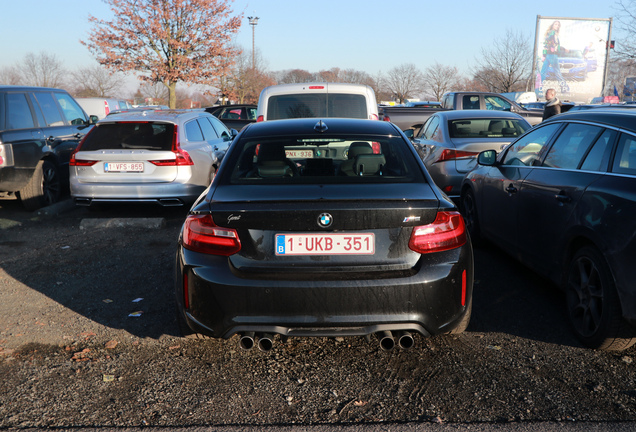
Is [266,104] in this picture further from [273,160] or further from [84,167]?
[273,160]

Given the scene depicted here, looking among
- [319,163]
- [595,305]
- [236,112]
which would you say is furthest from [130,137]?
[236,112]

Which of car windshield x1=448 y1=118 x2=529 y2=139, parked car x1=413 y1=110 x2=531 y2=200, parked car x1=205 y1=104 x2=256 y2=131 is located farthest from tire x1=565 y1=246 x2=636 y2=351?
parked car x1=205 y1=104 x2=256 y2=131

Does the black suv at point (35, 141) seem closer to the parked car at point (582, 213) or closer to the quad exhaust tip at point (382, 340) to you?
the quad exhaust tip at point (382, 340)

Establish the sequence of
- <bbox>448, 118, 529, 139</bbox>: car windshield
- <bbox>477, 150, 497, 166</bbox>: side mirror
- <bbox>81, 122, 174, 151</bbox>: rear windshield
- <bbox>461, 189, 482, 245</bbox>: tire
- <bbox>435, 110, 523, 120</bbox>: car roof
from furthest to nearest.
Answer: <bbox>435, 110, 523, 120</bbox>: car roof → <bbox>448, 118, 529, 139</bbox>: car windshield → <bbox>81, 122, 174, 151</bbox>: rear windshield → <bbox>461, 189, 482, 245</bbox>: tire → <bbox>477, 150, 497, 166</bbox>: side mirror

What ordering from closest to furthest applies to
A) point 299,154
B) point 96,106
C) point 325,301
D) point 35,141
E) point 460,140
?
point 325,301, point 299,154, point 460,140, point 35,141, point 96,106

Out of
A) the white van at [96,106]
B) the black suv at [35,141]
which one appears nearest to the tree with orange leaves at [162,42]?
the white van at [96,106]

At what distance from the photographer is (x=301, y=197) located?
3246mm

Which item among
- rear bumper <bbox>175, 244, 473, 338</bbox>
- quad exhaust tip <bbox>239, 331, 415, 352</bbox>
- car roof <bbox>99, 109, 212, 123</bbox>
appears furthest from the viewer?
car roof <bbox>99, 109, 212, 123</bbox>

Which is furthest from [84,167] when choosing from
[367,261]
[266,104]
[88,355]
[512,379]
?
[512,379]

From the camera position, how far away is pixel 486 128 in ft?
30.1

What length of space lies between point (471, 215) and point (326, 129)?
299 cm

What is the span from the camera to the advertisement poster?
44.3 m

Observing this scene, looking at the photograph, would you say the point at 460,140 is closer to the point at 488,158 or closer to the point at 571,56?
the point at 488,158

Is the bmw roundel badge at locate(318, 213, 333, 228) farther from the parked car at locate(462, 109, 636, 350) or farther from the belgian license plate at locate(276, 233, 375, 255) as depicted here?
the parked car at locate(462, 109, 636, 350)
